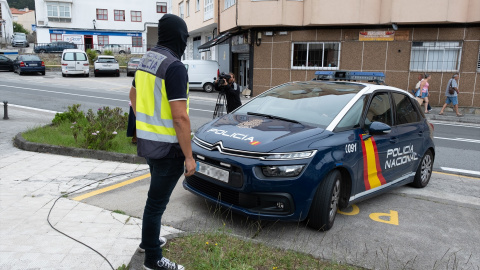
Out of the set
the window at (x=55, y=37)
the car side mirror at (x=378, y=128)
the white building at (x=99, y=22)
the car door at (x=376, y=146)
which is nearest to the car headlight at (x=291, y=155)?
the car door at (x=376, y=146)

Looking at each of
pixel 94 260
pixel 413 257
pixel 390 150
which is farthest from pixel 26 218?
pixel 390 150

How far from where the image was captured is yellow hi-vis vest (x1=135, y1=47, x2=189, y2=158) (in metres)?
2.75

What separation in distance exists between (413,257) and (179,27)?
297 cm

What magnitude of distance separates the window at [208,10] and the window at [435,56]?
1367 centimetres

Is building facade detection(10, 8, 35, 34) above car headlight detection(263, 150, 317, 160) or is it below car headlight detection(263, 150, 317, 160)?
above

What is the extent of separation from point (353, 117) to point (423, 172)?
2127 millimetres

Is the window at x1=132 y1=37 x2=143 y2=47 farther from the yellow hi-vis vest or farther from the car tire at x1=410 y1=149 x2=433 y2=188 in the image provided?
the yellow hi-vis vest

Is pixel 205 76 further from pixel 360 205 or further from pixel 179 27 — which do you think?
pixel 179 27

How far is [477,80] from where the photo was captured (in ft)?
59.2

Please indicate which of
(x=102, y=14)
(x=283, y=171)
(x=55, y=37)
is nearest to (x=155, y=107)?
(x=283, y=171)

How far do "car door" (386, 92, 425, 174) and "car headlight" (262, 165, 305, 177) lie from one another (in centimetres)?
179

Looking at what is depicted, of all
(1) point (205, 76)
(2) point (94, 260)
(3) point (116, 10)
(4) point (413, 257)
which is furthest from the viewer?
(3) point (116, 10)

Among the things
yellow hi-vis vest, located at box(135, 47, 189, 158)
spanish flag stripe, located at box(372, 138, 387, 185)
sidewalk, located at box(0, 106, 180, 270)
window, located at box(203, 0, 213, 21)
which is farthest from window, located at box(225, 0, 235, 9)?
yellow hi-vis vest, located at box(135, 47, 189, 158)

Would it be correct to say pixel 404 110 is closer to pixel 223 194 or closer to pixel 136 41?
pixel 223 194
